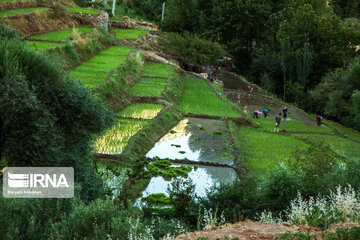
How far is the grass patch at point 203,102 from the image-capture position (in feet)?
85.8

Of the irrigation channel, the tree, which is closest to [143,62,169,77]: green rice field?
the irrigation channel

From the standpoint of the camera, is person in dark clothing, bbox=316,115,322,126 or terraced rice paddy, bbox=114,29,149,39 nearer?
person in dark clothing, bbox=316,115,322,126

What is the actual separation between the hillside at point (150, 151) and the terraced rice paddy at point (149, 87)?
75 mm

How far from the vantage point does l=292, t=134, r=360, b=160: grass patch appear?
68.6 feet

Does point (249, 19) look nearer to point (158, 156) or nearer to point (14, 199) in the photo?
point (158, 156)

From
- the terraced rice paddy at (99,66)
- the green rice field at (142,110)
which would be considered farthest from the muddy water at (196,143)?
the terraced rice paddy at (99,66)

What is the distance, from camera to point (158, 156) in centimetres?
1681

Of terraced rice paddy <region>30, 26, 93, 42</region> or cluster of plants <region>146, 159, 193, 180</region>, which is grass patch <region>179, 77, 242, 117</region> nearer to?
terraced rice paddy <region>30, 26, 93, 42</region>

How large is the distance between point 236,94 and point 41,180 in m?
29.8

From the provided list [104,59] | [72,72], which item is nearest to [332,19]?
[104,59]

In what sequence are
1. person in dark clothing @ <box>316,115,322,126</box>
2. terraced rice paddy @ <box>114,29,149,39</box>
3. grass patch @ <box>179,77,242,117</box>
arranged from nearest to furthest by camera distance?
grass patch @ <box>179,77,242,117</box> → person in dark clothing @ <box>316,115,322,126</box> → terraced rice paddy @ <box>114,29,149,39</box>

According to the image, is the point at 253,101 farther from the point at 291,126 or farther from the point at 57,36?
the point at 57,36

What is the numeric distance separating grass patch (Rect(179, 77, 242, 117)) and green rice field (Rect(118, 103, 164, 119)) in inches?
117

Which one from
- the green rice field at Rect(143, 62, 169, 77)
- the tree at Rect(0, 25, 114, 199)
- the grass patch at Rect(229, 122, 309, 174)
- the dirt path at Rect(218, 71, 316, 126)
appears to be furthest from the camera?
the dirt path at Rect(218, 71, 316, 126)
